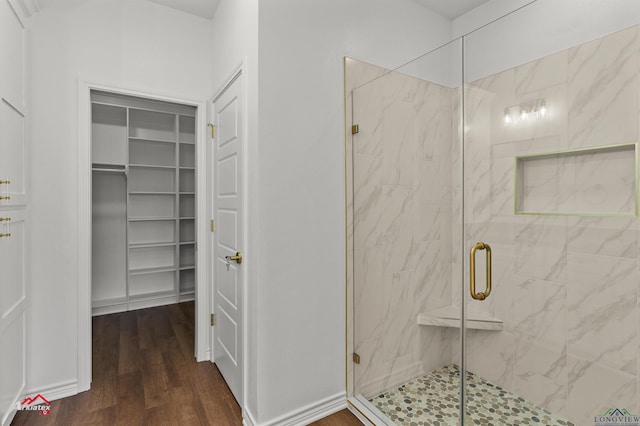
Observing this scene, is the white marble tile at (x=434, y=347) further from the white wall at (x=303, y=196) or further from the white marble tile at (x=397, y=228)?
the white wall at (x=303, y=196)

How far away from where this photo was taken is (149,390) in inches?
87.0

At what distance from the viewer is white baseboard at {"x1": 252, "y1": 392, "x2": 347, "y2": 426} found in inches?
71.2

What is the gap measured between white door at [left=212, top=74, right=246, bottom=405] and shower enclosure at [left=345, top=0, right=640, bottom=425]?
2.76ft

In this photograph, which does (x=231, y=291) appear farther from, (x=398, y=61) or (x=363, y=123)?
(x=398, y=61)

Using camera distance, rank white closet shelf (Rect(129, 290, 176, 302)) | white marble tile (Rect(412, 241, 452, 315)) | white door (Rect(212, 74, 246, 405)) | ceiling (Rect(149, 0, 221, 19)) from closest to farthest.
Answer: white marble tile (Rect(412, 241, 452, 315))
white door (Rect(212, 74, 246, 405))
ceiling (Rect(149, 0, 221, 19))
white closet shelf (Rect(129, 290, 176, 302))

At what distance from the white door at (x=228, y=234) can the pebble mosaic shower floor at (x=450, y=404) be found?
99 cm

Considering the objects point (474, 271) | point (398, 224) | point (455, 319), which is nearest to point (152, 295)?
point (398, 224)

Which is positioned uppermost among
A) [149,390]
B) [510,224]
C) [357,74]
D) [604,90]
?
[357,74]

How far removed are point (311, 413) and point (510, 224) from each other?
1.56 m

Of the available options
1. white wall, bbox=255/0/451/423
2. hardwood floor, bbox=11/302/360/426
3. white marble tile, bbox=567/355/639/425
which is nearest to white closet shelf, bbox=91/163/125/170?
hardwood floor, bbox=11/302/360/426

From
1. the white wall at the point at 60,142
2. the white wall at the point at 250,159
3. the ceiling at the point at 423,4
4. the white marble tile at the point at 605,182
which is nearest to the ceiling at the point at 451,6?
the ceiling at the point at 423,4

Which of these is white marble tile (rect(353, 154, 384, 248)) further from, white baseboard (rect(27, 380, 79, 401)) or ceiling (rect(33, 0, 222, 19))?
white baseboard (rect(27, 380, 79, 401))

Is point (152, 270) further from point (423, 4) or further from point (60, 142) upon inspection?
point (423, 4)

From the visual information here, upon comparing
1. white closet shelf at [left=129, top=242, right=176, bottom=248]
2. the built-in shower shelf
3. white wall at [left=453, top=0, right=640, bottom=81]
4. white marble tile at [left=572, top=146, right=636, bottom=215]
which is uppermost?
white wall at [left=453, top=0, right=640, bottom=81]
